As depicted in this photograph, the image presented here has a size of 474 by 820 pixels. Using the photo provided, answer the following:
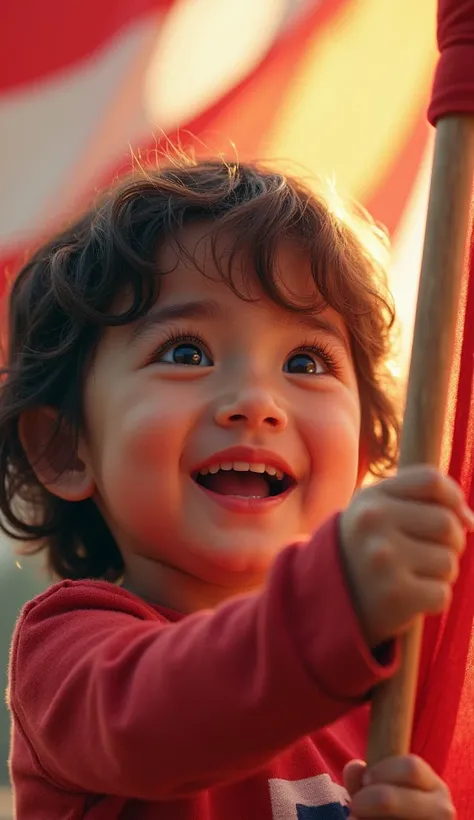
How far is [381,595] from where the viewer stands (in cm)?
61

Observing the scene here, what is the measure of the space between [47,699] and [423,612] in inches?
13.4

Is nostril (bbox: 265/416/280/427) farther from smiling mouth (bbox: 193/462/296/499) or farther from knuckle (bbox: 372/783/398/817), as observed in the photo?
knuckle (bbox: 372/783/398/817)

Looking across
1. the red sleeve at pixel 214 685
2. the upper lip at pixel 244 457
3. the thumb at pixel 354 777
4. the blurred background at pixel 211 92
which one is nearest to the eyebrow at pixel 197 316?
the upper lip at pixel 244 457

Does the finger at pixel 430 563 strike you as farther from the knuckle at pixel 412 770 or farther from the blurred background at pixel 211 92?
the blurred background at pixel 211 92

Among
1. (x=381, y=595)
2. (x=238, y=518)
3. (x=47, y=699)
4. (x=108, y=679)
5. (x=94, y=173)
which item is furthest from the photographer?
(x=94, y=173)

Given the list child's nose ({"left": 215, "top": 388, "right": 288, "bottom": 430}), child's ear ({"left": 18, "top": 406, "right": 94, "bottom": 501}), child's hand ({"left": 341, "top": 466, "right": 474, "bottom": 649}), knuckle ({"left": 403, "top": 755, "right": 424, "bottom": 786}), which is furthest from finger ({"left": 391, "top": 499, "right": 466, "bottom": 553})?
child's ear ({"left": 18, "top": 406, "right": 94, "bottom": 501})

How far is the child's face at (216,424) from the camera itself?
3.27ft

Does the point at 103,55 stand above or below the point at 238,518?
above

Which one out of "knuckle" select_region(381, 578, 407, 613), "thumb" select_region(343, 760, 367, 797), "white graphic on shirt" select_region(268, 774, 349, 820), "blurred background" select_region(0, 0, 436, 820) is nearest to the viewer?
"knuckle" select_region(381, 578, 407, 613)

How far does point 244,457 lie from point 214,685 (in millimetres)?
362

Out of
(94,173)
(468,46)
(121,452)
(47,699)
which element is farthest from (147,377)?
(94,173)

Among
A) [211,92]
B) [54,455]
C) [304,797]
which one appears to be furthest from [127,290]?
[211,92]

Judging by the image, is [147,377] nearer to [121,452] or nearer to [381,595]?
[121,452]

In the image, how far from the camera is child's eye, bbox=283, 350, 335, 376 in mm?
1065
